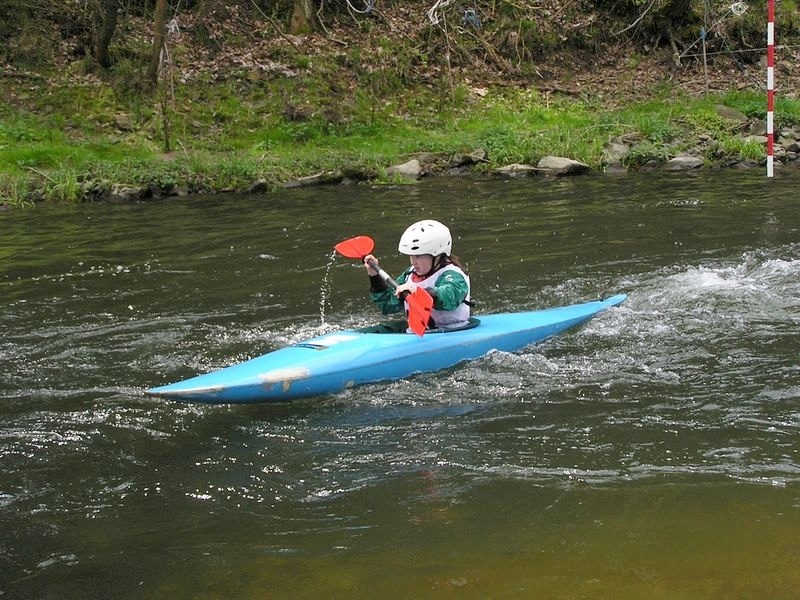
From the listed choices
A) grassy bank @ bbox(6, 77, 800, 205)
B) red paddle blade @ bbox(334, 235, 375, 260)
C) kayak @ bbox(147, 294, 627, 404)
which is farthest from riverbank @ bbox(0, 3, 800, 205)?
kayak @ bbox(147, 294, 627, 404)

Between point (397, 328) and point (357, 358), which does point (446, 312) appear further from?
point (357, 358)

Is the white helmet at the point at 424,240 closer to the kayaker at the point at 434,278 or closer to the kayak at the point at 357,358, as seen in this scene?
the kayaker at the point at 434,278

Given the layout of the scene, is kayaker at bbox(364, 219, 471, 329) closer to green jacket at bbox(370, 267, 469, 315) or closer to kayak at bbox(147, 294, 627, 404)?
green jacket at bbox(370, 267, 469, 315)

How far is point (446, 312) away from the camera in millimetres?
6031

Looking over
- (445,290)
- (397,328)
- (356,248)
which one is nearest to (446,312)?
(445,290)

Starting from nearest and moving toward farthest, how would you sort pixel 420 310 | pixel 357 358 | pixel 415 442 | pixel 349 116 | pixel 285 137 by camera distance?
pixel 415 442 → pixel 357 358 → pixel 420 310 → pixel 285 137 → pixel 349 116

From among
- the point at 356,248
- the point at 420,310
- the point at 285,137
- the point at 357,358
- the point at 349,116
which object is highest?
the point at 349,116

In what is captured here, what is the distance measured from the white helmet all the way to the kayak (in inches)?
20.1

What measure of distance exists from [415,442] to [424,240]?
1.79 meters

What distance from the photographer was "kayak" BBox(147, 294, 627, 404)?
16.0 feet

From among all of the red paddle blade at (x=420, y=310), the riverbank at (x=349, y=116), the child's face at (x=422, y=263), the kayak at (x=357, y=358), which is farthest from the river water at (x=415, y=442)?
the riverbank at (x=349, y=116)

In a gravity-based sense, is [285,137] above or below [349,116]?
below

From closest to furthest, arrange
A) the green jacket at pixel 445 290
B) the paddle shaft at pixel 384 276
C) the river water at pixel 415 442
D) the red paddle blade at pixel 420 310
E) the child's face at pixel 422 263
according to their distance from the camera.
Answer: the river water at pixel 415 442 < the red paddle blade at pixel 420 310 < the paddle shaft at pixel 384 276 < the green jacket at pixel 445 290 < the child's face at pixel 422 263

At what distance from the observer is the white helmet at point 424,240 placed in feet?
19.2
